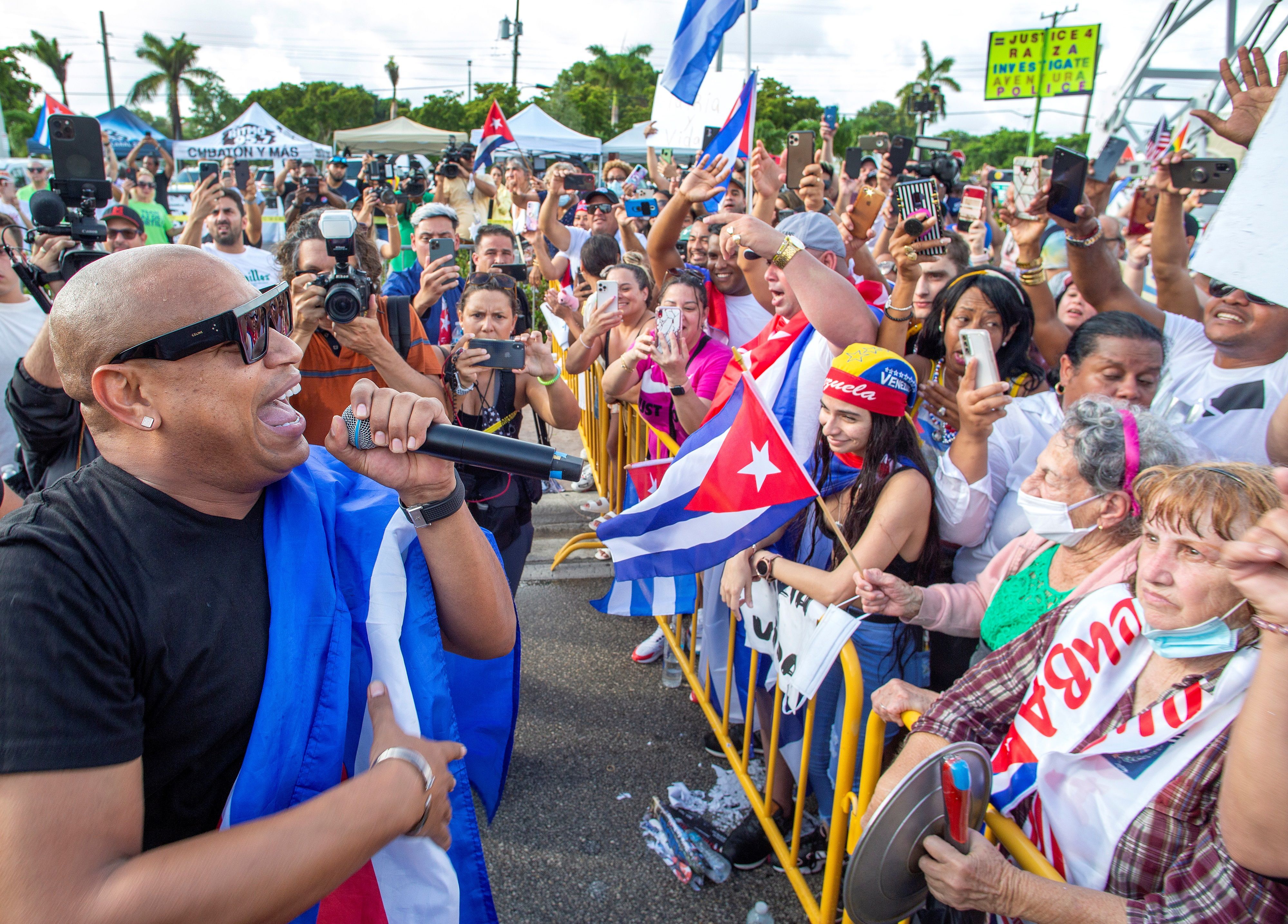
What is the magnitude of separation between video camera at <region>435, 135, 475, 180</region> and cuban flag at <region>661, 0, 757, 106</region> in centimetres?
546

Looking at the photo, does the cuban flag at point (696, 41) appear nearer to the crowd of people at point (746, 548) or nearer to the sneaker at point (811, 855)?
the crowd of people at point (746, 548)

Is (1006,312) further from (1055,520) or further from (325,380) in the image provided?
(325,380)

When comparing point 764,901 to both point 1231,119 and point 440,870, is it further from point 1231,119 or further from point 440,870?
point 1231,119

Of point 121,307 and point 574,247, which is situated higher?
point 574,247

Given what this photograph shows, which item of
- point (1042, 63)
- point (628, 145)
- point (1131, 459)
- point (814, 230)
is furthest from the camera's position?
point (628, 145)

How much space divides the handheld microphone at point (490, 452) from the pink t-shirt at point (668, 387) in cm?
253

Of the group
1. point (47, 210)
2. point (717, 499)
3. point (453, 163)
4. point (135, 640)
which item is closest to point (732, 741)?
point (717, 499)

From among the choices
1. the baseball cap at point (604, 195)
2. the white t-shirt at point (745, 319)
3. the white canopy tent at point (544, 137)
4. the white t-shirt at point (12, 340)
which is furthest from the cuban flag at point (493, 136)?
the white canopy tent at point (544, 137)

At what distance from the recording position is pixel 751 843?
109 inches

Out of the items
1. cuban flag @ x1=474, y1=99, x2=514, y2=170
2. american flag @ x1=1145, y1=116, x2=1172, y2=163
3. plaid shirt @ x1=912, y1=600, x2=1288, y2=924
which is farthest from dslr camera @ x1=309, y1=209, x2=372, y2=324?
cuban flag @ x1=474, y1=99, x2=514, y2=170

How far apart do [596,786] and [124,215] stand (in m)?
5.98

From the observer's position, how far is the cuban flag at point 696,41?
4.18 meters

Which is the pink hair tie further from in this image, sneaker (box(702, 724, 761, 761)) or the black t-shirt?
the black t-shirt

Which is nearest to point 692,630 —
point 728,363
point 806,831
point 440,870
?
point 806,831
